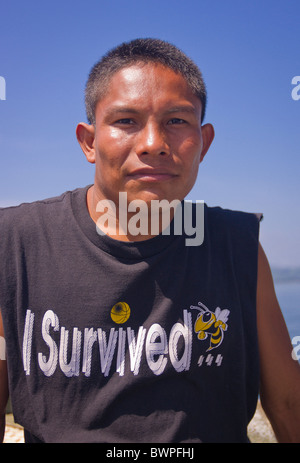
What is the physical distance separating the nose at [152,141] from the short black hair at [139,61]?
0.32 m

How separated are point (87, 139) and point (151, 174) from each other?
0.51m

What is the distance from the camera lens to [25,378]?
1952 millimetres

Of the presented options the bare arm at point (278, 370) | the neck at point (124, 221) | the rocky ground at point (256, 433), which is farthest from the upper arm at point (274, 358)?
the rocky ground at point (256, 433)

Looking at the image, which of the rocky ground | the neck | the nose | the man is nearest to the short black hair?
the man

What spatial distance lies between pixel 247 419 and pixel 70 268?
3.63ft

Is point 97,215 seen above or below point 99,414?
above

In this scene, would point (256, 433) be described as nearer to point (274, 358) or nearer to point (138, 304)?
point (274, 358)

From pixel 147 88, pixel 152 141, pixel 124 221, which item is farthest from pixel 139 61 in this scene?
pixel 124 221

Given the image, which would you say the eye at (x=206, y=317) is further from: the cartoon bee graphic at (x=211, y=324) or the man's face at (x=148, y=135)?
the man's face at (x=148, y=135)

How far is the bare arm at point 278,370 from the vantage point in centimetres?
210

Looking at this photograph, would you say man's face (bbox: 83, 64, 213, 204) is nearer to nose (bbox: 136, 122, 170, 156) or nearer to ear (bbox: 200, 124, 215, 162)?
nose (bbox: 136, 122, 170, 156)

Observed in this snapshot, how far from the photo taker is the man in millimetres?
1867
